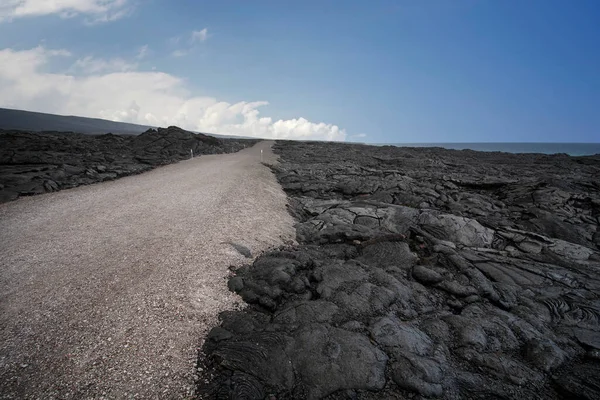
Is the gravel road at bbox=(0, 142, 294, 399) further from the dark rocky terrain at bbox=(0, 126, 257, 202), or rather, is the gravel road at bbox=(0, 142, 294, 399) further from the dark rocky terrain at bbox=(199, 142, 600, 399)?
the dark rocky terrain at bbox=(0, 126, 257, 202)

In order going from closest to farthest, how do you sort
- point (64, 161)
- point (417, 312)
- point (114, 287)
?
point (114, 287)
point (417, 312)
point (64, 161)

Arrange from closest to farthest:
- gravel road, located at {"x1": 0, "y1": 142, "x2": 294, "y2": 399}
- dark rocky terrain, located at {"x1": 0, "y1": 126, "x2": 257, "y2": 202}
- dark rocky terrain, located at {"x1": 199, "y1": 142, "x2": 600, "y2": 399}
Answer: gravel road, located at {"x1": 0, "y1": 142, "x2": 294, "y2": 399}
dark rocky terrain, located at {"x1": 199, "y1": 142, "x2": 600, "y2": 399}
dark rocky terrain, located at {"x1": 0, "y1": 126, "x2": 257, "y2": 202}

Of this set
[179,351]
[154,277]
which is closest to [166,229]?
[154,277]

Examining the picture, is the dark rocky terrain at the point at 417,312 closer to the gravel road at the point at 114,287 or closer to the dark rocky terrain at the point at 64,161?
the gravel road at the point at 114,287

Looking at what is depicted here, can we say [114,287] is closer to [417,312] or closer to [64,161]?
[417,312]

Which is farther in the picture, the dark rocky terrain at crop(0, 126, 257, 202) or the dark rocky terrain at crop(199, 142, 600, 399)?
the dark rocky terrain at crop(0, 126, 257, 202)

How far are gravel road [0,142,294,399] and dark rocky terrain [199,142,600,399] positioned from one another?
2.86ft

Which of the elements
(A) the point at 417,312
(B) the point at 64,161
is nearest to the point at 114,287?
(A) the point at 417,312

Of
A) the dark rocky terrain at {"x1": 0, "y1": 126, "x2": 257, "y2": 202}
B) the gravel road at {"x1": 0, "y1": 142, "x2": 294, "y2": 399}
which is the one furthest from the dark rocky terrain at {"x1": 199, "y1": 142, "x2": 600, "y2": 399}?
the dark rocky terrain at {"x1": 0, "y1": 126, "x2": 257, "y2": 202}

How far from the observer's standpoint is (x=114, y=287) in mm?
8180

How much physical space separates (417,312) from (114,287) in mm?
9568

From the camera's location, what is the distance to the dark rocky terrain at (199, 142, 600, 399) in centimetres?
627

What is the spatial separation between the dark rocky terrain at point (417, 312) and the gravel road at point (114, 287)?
2.86 ft

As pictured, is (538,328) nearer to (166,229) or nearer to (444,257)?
(444,257)
